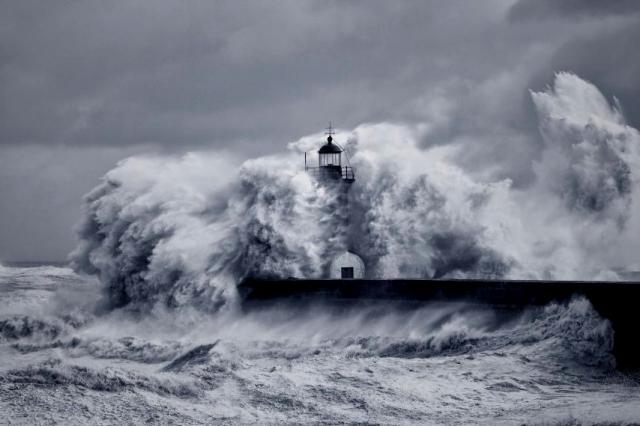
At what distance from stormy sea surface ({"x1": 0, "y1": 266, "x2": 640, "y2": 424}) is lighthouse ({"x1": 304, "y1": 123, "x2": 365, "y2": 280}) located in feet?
10.5

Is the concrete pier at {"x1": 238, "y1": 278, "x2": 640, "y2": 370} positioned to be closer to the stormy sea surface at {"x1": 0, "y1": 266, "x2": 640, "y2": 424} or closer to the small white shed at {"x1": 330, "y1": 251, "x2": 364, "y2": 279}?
the stormy sea surface at {"x1": 0, "y1": 266, "x2": 640, "y2": 424}

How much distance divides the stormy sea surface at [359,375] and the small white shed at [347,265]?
3.13 meters

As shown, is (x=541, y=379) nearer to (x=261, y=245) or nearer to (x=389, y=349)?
(x=389, y=349)

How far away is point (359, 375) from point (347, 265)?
31.4 feet

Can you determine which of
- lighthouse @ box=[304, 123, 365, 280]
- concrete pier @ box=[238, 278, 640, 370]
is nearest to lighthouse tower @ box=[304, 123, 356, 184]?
lighthouse @ box=[304, 123, 365, 280]

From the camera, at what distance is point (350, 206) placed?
942 inches

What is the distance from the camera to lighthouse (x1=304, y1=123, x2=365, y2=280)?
22922 millimetres

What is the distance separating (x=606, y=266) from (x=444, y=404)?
65.9 feet

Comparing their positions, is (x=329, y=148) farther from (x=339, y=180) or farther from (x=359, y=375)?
(x=359, y=375)

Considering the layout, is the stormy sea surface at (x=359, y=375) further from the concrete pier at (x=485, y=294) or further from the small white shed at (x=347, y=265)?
the small white shed at (x=347, y=265)

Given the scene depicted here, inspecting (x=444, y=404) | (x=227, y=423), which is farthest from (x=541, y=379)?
(x=227, y=423)

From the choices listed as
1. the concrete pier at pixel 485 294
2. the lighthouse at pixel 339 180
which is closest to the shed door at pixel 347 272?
the lighthouse at pixel 339 180

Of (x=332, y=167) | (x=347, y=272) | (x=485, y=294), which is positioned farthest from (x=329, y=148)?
(x=485, y=294)

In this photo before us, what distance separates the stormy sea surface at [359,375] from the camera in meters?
11.4
